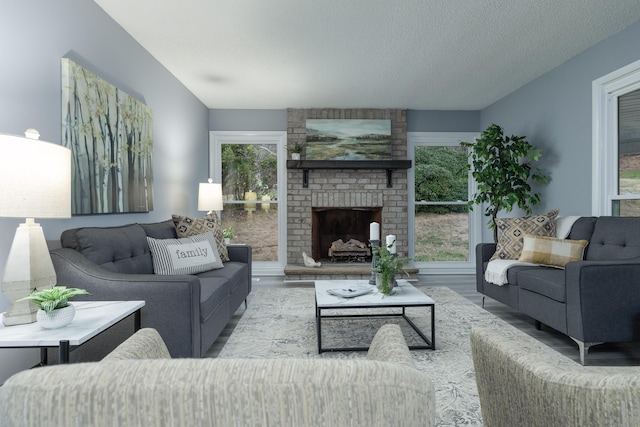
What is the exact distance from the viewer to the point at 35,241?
4.92 feet

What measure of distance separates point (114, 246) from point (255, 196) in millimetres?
3235

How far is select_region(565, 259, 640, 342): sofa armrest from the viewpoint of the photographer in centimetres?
225

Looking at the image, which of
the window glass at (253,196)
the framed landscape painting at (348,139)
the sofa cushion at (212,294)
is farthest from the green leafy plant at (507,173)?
the sofa cushion at (212,294)

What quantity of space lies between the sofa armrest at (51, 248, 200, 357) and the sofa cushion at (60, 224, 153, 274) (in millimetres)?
138

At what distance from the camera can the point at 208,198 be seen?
4.39 m

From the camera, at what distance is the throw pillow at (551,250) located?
291cm

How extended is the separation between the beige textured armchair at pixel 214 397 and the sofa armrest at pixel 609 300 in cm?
233

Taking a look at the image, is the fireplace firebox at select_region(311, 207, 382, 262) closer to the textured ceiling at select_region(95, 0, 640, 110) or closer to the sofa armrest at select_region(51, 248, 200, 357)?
the textured ceiling at select_region(95, 0, 640, 110)

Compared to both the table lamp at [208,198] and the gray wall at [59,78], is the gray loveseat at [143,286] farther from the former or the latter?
the table lamp at [208,198]

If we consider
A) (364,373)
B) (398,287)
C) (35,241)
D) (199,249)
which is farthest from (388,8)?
(364,373)

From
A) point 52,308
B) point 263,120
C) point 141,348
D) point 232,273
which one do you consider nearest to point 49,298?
point 52,308

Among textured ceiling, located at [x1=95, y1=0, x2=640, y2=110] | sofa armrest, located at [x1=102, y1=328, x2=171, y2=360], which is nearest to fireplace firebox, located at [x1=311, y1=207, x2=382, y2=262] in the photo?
textured ceiling, located at [x1=95, y1=0, x2=640, y2=110]

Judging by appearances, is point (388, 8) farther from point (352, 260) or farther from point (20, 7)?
point (352, 260)

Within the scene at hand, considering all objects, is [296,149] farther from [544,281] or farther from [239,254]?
[544,281]
